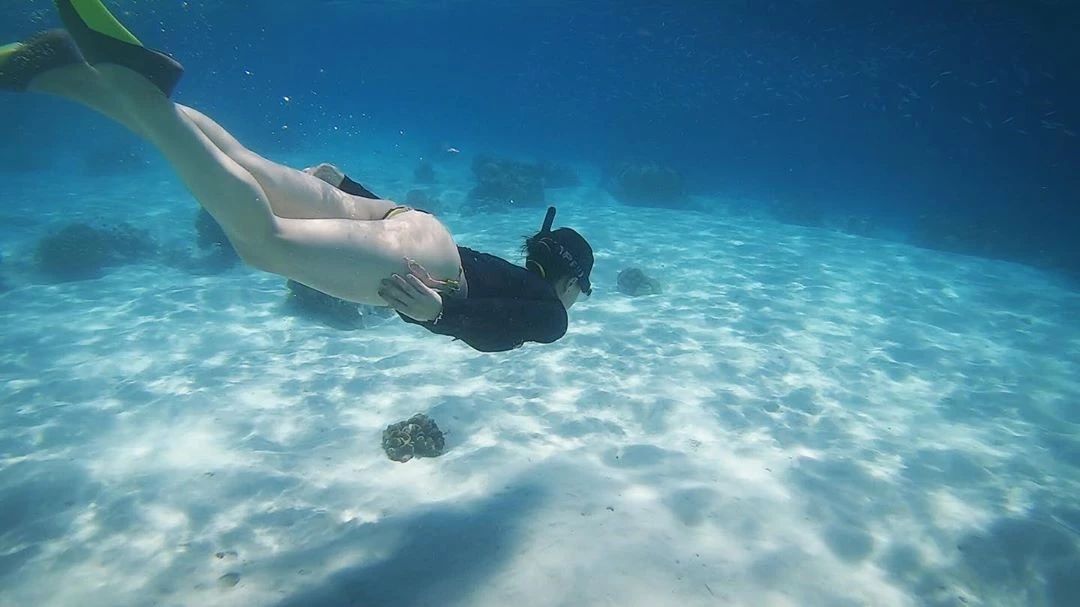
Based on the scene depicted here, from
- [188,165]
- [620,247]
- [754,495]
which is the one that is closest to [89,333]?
[188,165]

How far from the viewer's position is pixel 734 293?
12289mm

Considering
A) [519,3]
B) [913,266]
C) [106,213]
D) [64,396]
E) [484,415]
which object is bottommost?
[913,266]

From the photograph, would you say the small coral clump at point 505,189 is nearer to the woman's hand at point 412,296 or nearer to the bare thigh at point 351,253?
the bare thigh at point 351,253

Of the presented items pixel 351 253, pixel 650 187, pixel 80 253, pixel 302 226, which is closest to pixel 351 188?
pixel 302 226

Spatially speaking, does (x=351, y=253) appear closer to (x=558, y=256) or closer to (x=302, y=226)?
(x=302, y=226)

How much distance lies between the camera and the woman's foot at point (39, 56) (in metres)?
2.97

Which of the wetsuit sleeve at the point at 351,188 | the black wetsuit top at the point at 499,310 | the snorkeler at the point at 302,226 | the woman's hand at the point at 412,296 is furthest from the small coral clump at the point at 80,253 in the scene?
the woman's hand at the point at 412,296

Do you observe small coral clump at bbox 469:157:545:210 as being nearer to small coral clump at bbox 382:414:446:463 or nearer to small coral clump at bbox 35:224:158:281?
small coral clump at bbox 35:224:158:281

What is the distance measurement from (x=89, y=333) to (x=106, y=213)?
1343 cm

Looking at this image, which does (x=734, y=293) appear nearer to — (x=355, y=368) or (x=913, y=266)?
(x=355, y=368)

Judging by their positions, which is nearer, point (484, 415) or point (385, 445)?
point (385, 445)

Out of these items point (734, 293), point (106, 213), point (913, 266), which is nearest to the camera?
point (734, 293)

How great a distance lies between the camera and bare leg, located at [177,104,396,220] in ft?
12.6

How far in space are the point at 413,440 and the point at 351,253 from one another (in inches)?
122
